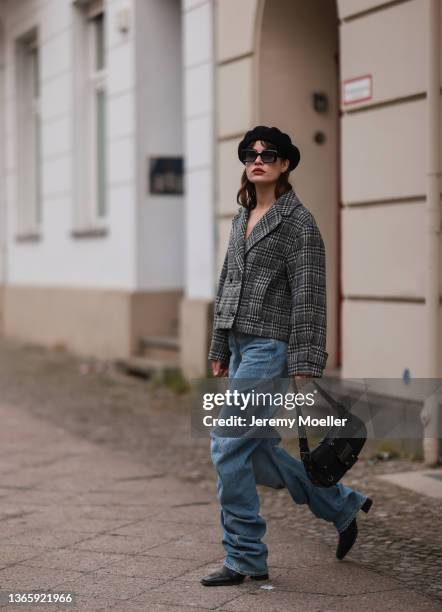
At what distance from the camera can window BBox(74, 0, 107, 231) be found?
12062 millimetres

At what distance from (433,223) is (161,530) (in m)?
2.48

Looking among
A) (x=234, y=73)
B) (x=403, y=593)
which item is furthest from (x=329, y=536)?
(x=234, y=73)

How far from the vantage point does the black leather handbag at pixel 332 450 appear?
13.5 feet

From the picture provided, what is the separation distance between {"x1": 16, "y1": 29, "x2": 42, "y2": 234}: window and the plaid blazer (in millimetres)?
10343

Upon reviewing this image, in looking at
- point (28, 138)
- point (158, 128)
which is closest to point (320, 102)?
point (158, 128)

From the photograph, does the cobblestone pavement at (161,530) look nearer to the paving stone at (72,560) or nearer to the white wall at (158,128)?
the paving stone at (72,560)

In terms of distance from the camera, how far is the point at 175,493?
5840 mm

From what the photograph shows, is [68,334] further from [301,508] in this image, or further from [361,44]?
[301,508]

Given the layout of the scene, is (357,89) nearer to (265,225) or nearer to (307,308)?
(265,225)

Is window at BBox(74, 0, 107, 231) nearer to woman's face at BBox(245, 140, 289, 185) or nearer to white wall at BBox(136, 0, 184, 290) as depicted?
white wall at BBox(136, 0, 184, 290)

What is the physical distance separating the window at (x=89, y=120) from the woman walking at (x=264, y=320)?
26.1 feet

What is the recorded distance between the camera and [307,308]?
405cm

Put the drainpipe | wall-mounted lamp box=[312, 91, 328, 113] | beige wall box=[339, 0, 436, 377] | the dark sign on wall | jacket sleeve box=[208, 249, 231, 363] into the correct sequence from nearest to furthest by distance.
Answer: jacket sleeve box=[208, 249, 231, 363] → the drainpipe → beige wall box=[339, 0, 436, 377] → wall-mounted lamp box=[312, 91, 328, 113] → the dark sign on wall

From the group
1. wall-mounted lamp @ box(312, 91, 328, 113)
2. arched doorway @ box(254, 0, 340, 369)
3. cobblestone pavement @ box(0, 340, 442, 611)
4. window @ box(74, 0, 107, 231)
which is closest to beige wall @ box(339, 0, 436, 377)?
cobblestone pavement @ box(0, 340, 442, 611)
